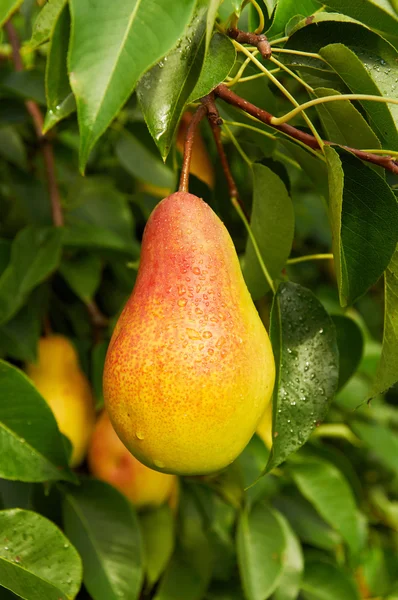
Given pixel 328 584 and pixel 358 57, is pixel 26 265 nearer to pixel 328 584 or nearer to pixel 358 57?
pixel 358 57

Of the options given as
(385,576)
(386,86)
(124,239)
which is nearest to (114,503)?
(124,239)

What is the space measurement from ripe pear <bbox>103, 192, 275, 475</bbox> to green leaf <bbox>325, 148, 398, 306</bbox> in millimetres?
95

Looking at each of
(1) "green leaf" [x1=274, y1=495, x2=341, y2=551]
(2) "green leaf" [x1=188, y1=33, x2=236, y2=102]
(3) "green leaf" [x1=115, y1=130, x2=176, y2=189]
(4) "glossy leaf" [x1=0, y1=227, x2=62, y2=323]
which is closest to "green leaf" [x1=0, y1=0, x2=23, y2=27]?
(2) "green leaf" [x1=188, y1=33, x2=236, y2=102]

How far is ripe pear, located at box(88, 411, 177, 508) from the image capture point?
99cm

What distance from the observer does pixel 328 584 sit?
114 cm

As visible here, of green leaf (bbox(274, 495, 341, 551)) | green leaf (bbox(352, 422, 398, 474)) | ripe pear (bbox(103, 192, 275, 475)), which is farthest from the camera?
green leaf (bbox(352, 422, 398, 474))

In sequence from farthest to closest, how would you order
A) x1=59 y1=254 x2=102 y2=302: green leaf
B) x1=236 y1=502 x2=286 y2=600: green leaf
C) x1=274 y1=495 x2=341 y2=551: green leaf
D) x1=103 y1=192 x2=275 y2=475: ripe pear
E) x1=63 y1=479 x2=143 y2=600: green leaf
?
x1=274 y1=495 x2=341 y2=551: green leaf, x1=59 y1=254 x2=102 y2=302: green leaf, x1=236 y1=502 x2=286 y2=600: green leaf, x1=63 y1=479 x2=143 y2=600: green leaf, x1=103 y1=192 x2=275 y2=475: ripe pear

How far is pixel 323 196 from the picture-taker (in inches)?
28.4

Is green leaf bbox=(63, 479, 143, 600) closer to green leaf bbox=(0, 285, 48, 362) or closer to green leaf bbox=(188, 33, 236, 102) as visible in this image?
green leaf bbox=(0, 285, 48, 362)

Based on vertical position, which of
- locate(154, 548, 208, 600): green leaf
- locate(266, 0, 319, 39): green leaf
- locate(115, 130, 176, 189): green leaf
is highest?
locate(266, 0, 319, 39): green leaf

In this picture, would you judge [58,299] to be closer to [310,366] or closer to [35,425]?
[35,425]

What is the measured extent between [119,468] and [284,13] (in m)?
0.65

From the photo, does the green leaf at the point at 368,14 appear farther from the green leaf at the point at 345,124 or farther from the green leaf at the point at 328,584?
the green leaf at the point at 328,584

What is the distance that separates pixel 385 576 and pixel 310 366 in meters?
0.99
